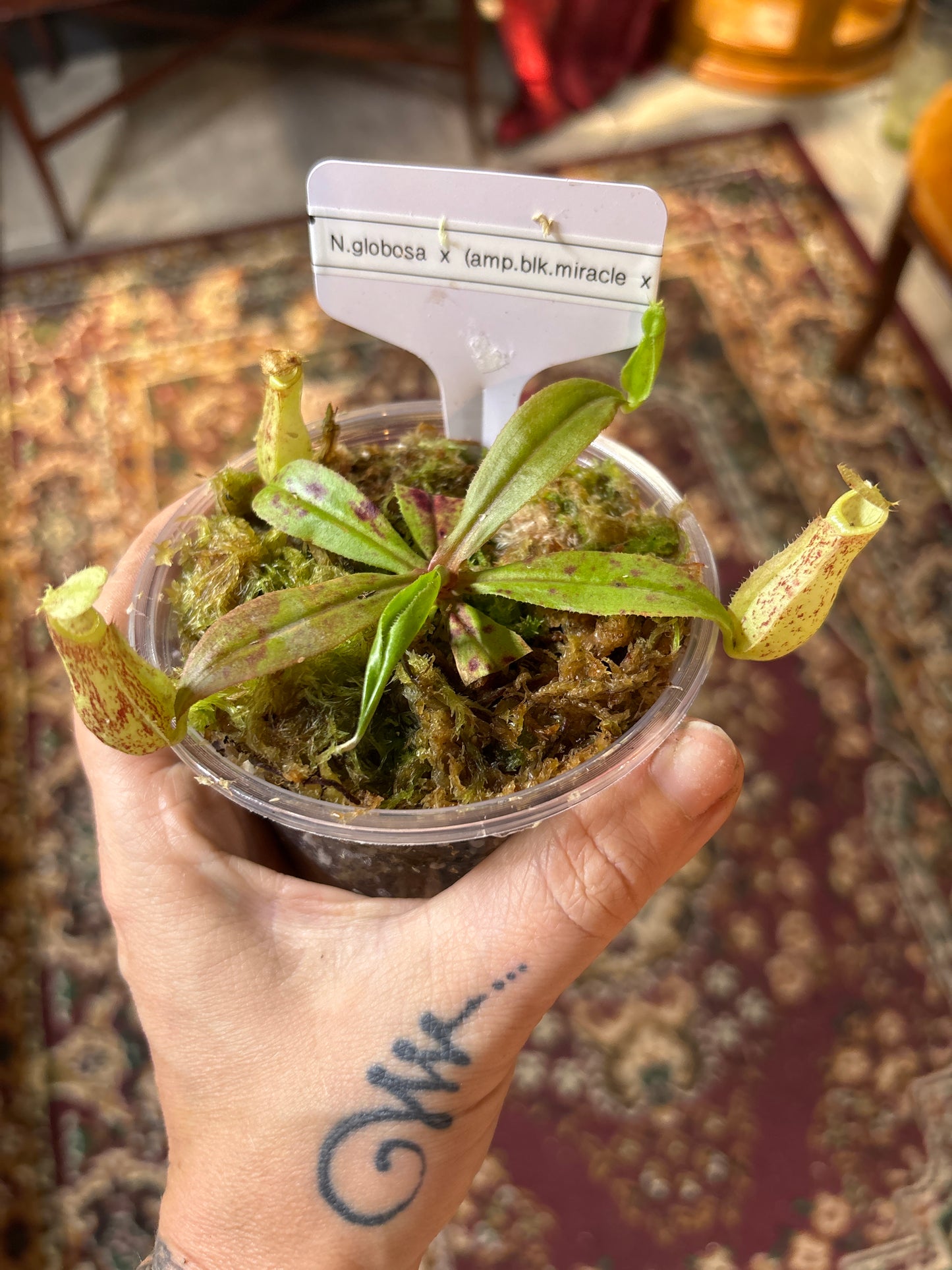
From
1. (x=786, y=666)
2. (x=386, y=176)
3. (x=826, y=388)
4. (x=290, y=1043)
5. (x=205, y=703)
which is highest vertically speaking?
(x=386, y=176)

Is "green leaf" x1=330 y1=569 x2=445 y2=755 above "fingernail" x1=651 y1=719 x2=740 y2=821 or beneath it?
above

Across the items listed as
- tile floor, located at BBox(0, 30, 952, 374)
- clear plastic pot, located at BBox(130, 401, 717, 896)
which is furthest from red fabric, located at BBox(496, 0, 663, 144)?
clear plastic pot, located at BBox(130, 401, 717, 896)

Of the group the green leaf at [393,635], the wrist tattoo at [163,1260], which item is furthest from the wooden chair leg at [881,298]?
the wrist tattoo at [163,1260]

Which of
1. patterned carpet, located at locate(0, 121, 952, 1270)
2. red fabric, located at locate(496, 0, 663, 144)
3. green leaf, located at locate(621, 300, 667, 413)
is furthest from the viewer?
red fabric, located at locate(496, 0, 663, 144)

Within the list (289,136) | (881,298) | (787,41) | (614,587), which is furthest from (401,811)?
(787,41)

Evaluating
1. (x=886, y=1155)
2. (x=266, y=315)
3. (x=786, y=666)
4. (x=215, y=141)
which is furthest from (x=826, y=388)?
(x=215, y=141)

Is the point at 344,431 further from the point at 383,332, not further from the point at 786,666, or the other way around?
the point at 786,666

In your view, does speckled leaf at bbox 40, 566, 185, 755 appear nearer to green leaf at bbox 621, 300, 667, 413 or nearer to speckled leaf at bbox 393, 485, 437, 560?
speckled leaf at bbox 393, 485, 437, 560
